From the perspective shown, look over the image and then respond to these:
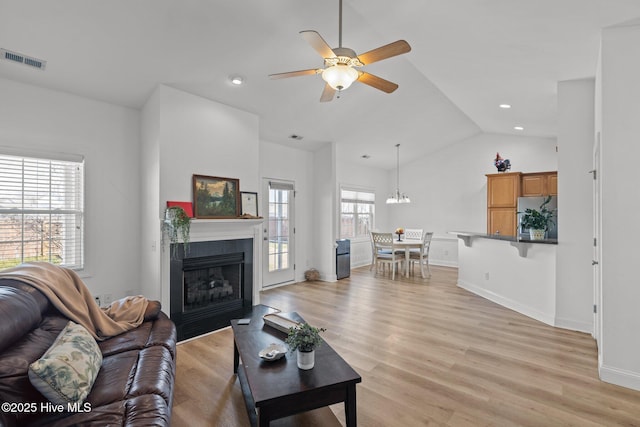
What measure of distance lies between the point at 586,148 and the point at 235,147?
4284mm

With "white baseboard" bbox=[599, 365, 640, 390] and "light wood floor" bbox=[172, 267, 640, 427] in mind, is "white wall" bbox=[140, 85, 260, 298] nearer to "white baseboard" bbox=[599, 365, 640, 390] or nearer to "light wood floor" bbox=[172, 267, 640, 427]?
"light wood floor" bbox=[172, 267, 640, 427]

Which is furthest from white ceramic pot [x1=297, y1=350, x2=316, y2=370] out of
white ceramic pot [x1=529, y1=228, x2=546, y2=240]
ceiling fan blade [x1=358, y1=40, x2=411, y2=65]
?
white ceramic pot [x1=529, y1=228, x2=546, y2=240]

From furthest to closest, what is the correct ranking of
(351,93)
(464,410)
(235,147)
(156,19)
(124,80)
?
1. (351,93)
2. (235,147)
3. (124,80)
4. (156,19)
5. (464,410)

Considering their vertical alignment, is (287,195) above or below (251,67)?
below

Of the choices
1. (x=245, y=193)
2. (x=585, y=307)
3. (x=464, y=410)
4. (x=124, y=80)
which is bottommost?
(x=464, y=410)

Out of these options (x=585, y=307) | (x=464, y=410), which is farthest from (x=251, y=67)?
(x=585, y=307)

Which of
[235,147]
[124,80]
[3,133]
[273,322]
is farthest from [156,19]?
[273,322]

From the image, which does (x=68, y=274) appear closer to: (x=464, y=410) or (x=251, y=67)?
(x=251, y=67)

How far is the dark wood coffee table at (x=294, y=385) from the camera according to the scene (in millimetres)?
1609

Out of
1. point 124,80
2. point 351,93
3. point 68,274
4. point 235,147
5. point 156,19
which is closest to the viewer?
point 68,274

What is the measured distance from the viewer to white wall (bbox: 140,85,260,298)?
11.6ft

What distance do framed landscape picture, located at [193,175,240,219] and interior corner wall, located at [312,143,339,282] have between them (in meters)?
2.48

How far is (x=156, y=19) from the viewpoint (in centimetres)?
267

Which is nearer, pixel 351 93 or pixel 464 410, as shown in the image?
pixel 464 410
